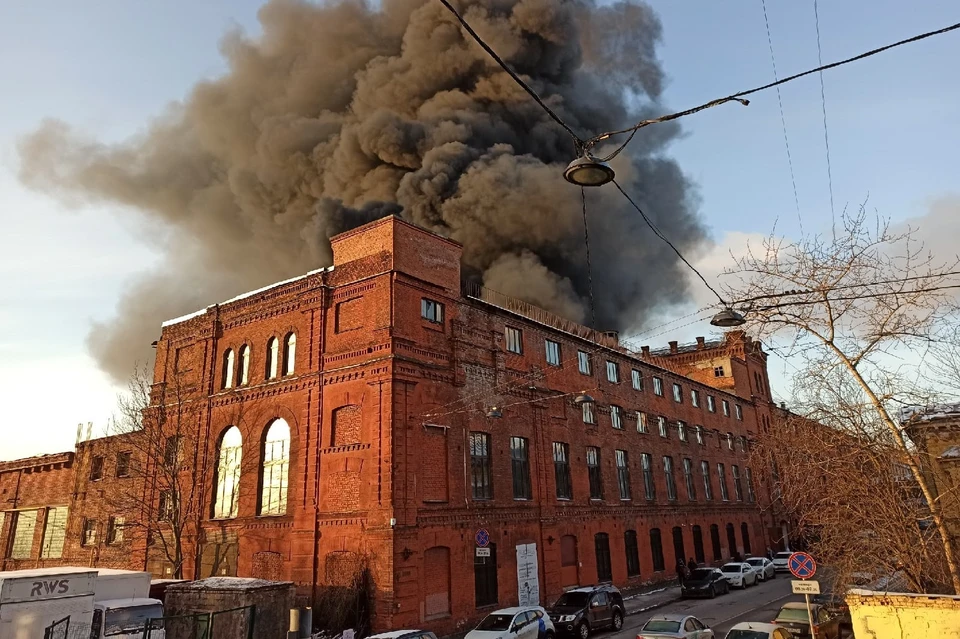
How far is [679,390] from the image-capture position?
35.9 m

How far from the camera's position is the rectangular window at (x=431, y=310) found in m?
20.2

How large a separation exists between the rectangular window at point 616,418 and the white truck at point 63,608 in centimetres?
1967

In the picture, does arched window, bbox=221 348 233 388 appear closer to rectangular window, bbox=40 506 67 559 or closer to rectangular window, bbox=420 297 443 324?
rectangular window, bbox=420 297 443 324

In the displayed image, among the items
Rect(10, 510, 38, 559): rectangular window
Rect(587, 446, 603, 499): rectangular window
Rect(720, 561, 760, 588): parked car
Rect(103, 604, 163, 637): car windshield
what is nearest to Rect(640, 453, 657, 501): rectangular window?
Rect(587, 446, 603, 499): rectangular window

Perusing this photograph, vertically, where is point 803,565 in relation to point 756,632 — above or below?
above

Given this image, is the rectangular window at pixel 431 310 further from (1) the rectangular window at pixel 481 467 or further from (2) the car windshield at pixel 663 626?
(2) the car windshield at pixel 663 626

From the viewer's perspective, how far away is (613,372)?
2980 cm

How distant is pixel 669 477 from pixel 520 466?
533 inches

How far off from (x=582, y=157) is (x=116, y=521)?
27674mm

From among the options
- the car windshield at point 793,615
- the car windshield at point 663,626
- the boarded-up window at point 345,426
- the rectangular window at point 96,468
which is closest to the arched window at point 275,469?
the boarded-up window at point 345,426

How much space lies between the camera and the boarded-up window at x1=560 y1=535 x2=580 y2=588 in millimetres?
23094

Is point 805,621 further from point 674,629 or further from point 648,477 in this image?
point 648,477

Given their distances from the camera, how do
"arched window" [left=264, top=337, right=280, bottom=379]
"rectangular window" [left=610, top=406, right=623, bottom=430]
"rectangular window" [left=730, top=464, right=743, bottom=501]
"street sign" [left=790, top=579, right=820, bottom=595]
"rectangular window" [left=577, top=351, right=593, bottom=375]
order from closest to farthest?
"street sign" [left=790, top=579, right=820, bottom=595] → "arched window" [left=264, top=337, right=280, bottom=379] → "rectangular window" [left=577, top=351, right=593, bottom=375] → "rectangular window" [left=610, top=406, right=623, bottom=430] → "rectangular window" [left=730, top=464, right=743, bottom=501]

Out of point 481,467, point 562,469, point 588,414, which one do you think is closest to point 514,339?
point 481,467
